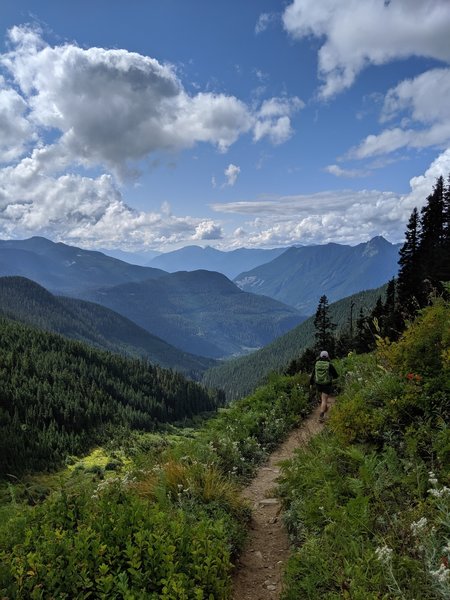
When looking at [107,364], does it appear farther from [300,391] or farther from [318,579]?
[318,579]

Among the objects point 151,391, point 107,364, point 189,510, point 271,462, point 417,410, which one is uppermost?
point 417,410

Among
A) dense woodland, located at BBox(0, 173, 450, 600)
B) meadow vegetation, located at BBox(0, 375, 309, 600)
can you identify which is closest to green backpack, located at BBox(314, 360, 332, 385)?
dense woodland, located at BBox(0, 173, 450, 600)

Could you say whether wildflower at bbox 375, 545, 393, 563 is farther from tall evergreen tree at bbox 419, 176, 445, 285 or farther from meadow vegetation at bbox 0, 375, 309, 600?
tall evergreen tree at bbox 419, 176, 445, 285

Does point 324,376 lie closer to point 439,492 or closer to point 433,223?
point 439,492

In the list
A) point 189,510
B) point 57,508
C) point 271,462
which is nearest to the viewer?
point 57,508

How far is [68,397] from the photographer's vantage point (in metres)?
129

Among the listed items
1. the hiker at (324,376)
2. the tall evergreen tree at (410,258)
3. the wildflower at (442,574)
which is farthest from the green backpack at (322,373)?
the tall evergreen tree at (410,258)

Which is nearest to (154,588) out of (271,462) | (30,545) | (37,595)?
(37,595)

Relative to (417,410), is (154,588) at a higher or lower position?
lower

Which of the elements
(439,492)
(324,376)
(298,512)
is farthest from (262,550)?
(324,376)

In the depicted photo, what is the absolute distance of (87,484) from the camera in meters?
7.12

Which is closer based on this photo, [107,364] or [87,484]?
[87,484]

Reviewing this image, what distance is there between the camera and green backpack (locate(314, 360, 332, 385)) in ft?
47.3

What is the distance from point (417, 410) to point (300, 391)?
9.01 metres
